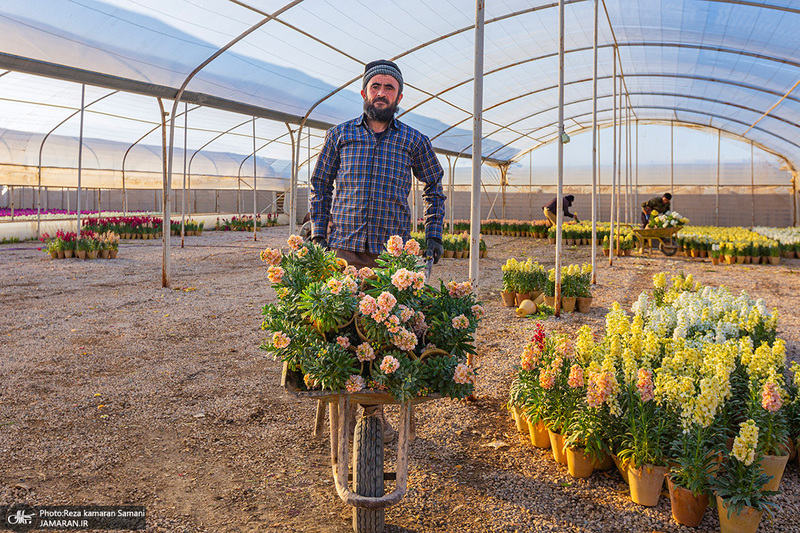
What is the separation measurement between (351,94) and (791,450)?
10.4 m

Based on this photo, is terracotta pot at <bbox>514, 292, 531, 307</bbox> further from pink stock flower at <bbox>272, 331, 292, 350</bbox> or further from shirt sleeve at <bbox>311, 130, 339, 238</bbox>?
pink stock flower at <bbox>272, 331, 292, 350</bbox>

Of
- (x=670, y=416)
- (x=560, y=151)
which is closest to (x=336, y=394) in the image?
(x=670, y=416)

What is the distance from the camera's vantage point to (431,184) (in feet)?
10.4

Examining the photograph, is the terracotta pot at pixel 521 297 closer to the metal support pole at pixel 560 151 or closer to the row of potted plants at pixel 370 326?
the metal support pole at pixel 560 151

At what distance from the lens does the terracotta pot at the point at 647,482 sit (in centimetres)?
247

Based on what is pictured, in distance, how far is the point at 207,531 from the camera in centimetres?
227

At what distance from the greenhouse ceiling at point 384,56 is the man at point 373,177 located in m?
5.37

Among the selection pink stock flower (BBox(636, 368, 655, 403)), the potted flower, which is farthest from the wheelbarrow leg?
the potted flower

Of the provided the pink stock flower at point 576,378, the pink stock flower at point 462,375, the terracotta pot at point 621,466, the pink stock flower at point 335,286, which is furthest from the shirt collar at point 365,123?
the terracotta pot at point 621,466

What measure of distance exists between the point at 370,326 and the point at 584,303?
5.50 metres

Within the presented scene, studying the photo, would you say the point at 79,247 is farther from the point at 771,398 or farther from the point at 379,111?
the point at 771,398

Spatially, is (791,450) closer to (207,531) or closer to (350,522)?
(350,522)

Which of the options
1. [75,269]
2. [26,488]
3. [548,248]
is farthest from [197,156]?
[26,488]

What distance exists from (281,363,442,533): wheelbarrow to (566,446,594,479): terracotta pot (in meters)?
0.99
